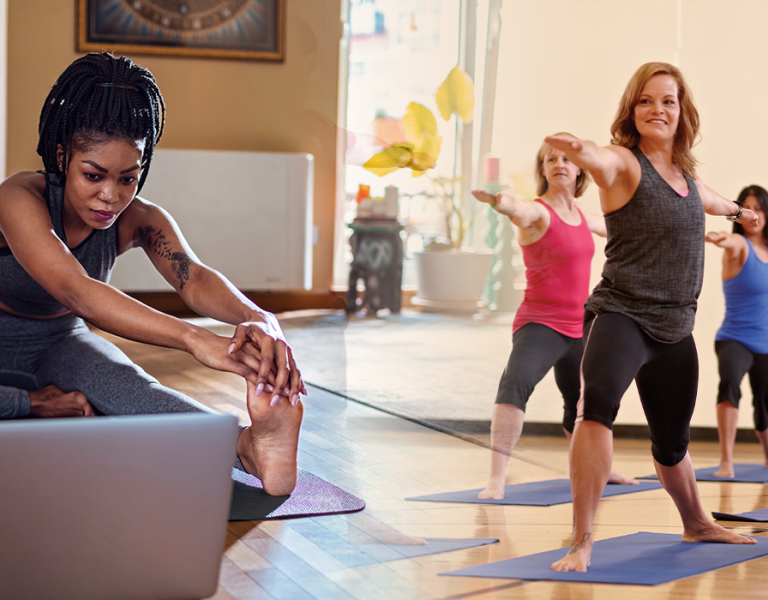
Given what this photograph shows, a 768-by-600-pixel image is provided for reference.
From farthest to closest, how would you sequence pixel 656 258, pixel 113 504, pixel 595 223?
pixel 595 223
pixel 656 258
pixel 113 504

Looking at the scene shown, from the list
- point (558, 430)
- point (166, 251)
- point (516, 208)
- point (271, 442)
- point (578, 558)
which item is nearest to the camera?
point (578, 558)

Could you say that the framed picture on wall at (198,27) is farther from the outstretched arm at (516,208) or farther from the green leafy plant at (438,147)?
the outstretched arm at (516,208)

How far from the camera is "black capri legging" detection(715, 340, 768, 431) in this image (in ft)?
7.88

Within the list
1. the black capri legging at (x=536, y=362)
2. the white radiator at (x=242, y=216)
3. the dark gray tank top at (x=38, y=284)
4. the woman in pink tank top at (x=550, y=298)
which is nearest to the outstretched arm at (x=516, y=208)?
the woman in pink tank top at (x=550, y=298)

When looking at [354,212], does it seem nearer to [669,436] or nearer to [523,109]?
[523,109]

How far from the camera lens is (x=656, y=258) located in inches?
59.8

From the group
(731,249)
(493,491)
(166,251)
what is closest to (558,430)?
(493,491)

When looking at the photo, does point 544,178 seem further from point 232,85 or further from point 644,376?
point 232,85

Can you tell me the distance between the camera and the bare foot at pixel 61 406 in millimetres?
1665

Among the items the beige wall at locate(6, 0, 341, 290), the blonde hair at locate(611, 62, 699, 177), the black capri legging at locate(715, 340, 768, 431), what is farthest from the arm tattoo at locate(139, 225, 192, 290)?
the black capri legging at locate(715, 340, 768, 431)

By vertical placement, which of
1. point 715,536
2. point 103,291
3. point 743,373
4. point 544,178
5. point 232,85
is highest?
point 232,85

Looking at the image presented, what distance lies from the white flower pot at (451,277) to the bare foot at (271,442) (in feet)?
3.26

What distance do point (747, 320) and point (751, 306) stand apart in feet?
0.15

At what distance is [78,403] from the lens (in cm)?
167
